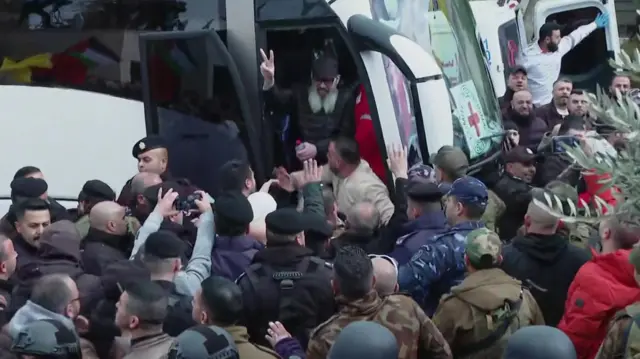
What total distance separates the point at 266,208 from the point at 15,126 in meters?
2.56

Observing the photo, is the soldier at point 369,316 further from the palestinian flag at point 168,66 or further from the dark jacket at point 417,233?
the palestinian flag at point 168,66

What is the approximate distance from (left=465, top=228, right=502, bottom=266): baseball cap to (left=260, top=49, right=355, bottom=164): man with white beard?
10.4 feet

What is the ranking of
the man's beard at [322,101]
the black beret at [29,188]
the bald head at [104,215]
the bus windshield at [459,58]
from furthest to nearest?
the bus windshield at [459,58] < the man's beard at [322,101] < the black beret at [29,188] < the bald head at [104,215]

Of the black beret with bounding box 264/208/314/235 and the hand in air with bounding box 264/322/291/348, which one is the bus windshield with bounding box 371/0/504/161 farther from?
the hand in air with bounding box 264/322/291/348

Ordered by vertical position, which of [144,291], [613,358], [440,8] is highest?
[440,8]

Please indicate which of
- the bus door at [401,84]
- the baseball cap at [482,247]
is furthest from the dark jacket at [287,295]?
the bus door at [401,84]

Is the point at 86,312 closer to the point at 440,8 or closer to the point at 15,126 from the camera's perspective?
the point at 15,126

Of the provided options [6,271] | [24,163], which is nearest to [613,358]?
[6,271]

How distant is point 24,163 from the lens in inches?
330

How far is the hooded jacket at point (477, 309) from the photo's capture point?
4.95m

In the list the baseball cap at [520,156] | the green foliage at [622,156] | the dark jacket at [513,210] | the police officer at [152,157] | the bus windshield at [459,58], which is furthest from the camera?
the bus windshield at [459,58]

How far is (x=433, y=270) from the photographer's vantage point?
5.50 metres

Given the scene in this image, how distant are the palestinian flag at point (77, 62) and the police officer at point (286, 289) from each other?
11.4 ft

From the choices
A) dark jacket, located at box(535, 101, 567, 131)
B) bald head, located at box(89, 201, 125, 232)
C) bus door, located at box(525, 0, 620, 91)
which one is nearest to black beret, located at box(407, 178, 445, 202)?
bald head, located at box(89, 201, 125, 232)
